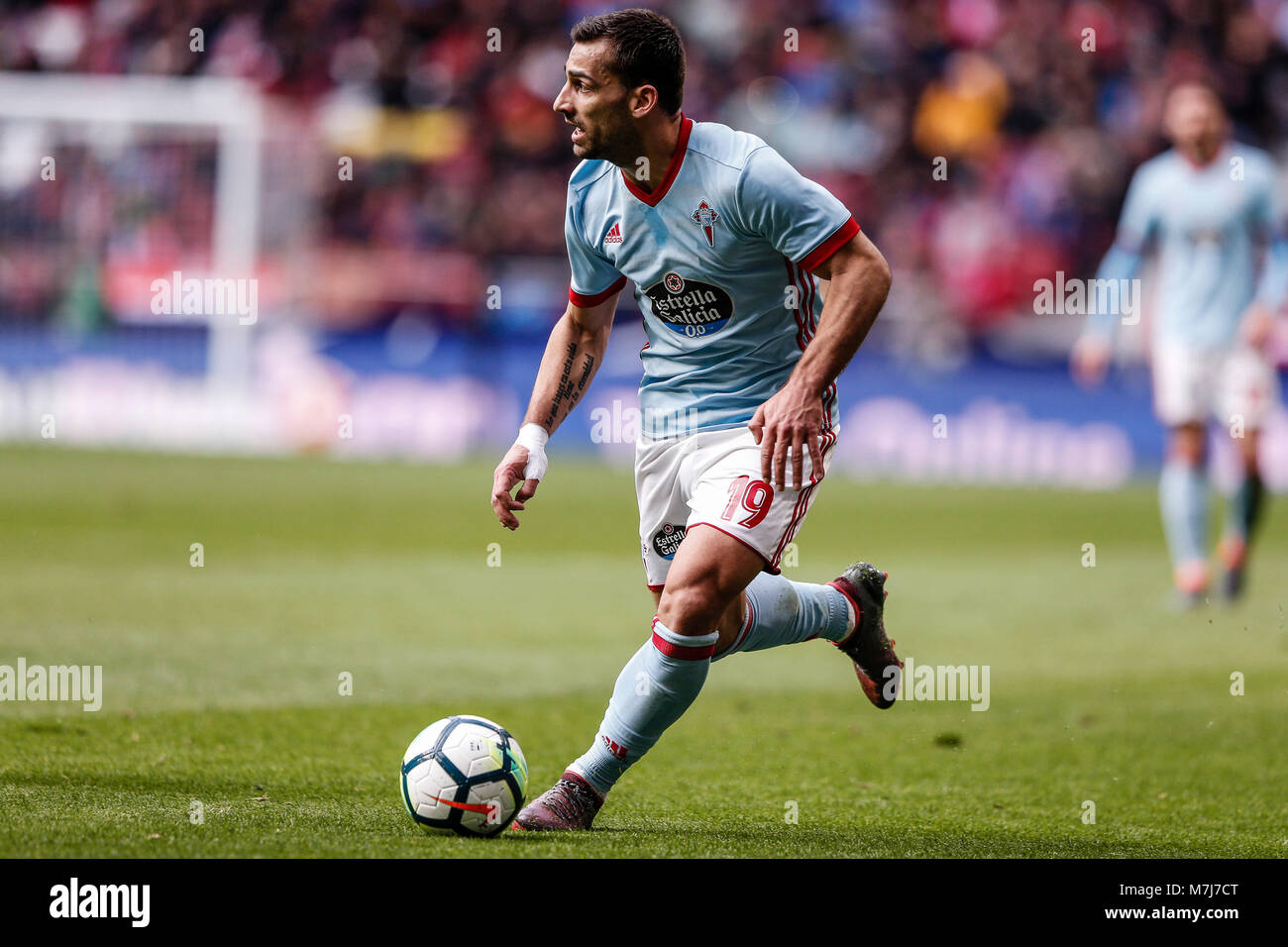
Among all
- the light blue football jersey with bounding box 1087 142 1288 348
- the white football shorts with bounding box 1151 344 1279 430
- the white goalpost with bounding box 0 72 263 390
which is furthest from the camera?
the white goalpost with bounding box 0 72 263 390

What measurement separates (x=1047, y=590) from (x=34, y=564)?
6.70m

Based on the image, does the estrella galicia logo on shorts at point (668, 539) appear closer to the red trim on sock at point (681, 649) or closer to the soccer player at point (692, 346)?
the soccer player at point (692, 346)

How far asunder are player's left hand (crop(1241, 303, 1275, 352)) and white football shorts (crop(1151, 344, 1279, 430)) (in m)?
0.09

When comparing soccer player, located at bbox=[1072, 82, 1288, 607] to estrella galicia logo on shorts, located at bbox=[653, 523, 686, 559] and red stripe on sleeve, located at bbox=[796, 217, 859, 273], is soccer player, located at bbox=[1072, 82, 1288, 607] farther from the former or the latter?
red stripe on sleeve, located at bbox=[796, 217, 859, 273]

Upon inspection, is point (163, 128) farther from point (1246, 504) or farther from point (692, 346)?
point (692, 346)

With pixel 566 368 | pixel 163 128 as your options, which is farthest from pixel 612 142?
pixel 163 128

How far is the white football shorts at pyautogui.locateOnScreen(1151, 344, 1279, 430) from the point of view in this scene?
34.2ft

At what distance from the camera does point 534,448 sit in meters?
4.93

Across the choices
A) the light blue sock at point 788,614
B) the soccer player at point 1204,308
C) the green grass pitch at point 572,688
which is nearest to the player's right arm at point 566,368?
the light blue sock at point 788,614

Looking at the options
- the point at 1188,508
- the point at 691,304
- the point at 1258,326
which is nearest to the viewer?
the point at 691,304

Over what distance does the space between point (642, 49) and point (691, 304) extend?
76 centimetres

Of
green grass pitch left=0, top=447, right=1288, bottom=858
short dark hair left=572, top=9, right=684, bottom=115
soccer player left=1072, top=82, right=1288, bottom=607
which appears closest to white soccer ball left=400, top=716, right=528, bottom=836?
green grass pitch left=0, top=447, right=1288, bottom=858

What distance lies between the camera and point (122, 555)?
1093cm
